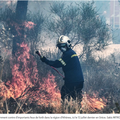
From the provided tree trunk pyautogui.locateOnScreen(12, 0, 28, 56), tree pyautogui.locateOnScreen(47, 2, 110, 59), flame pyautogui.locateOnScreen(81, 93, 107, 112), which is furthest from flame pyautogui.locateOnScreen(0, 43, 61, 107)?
tree pyautogui.locateOnScreen(47, 2, 110, 59)

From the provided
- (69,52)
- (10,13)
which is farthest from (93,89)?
(10,13)

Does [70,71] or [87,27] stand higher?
[87,27]

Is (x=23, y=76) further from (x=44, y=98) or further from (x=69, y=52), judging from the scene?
(x=69, y=52)

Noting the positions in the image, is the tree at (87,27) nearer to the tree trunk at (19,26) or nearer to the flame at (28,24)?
the flame at (28,24)

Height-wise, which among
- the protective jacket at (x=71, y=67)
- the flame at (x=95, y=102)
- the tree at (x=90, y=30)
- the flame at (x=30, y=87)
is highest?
the tree at (x=90, y=30)

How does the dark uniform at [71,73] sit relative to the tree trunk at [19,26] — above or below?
below

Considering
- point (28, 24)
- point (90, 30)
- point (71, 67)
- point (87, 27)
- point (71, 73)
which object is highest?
point (28, 24)

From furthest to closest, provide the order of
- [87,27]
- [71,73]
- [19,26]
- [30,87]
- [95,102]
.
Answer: [87,27] < [19,26] < [30,87] < [95,102] < [71,73]

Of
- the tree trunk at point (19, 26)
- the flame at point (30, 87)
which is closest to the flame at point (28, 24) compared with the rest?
the tree trunk at point (19, 26)

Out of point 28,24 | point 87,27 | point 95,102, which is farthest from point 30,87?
point 87,27

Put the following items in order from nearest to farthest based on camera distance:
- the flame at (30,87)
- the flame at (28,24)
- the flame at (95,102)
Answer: the flame at (95,102)
the flame at (30,87)
the flame at (28,24)

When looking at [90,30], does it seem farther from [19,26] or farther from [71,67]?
[71,67]

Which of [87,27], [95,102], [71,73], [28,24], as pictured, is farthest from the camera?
[28,24]

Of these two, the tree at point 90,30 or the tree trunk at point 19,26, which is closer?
the tree trunk at point 19,26
